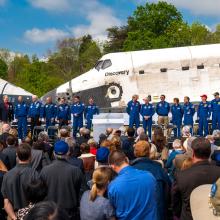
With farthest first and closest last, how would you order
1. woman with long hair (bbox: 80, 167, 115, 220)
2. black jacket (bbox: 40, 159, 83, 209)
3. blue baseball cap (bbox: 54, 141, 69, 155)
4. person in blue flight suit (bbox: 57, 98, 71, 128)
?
person in blue flight suit (bbox: 57, 98, 71, 128) → blue baseball cap (bbox: 54, 141, 69, 155) → black jacket (bbox: 40, 159, 83, 209) → woman with long hair (bbox: 80, 167, 115, 220)

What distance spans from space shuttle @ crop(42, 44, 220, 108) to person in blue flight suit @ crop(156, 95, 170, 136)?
97.3 inches

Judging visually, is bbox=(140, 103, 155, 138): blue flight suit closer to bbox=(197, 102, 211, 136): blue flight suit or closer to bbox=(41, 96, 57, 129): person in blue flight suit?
bbox=(197, 102, 211, 136): blue flight suit

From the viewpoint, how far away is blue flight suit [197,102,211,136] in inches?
740

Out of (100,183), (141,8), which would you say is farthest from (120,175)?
(141,8)

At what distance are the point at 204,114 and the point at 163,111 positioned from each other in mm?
1852

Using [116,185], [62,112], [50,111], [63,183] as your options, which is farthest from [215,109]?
[116,185]

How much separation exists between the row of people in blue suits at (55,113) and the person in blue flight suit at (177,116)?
11.5 ft

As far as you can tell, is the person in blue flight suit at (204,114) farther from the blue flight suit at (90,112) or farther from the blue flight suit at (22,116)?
the blue flight suit at (22,116)

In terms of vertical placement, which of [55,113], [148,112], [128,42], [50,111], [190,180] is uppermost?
[128,42]

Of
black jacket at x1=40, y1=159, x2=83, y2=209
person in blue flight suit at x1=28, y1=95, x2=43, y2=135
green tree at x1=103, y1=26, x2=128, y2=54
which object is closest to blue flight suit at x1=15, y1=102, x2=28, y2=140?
person in blue flight suit at x1=28, y1=95, x2=43, y2=135

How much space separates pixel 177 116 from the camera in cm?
1891

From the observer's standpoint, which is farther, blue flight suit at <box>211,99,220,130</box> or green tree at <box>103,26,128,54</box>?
green tree at <box>103,26,128,54</box>

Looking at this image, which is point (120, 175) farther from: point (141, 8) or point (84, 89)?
point (141, 8)

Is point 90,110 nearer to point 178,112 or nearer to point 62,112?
point 62,112
